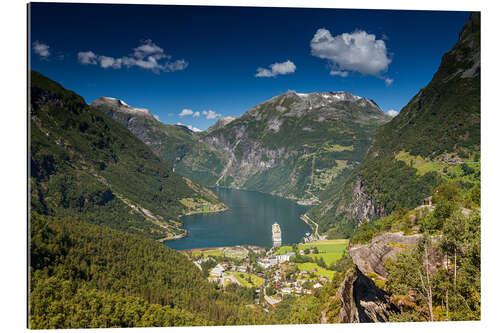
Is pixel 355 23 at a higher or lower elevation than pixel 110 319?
higher

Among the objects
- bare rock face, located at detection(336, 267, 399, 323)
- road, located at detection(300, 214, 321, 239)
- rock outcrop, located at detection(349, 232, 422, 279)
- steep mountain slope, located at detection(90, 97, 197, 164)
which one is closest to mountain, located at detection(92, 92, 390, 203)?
steep mountain slope, located at detection(90, 97, 197, 164)

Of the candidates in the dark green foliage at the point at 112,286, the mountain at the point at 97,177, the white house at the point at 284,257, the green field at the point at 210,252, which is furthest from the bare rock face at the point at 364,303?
the mountain at the point at 97,177

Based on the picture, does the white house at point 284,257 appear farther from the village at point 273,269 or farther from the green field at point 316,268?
the green field at point 316,268

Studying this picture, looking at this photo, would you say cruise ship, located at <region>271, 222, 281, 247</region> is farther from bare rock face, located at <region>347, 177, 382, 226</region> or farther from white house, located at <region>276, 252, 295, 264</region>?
bare rock face, located at <region>347, 177, 382, 226</region>

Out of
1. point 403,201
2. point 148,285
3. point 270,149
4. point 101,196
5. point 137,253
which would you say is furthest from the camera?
point 270,149

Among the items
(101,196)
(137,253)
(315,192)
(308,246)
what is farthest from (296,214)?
(137,253)

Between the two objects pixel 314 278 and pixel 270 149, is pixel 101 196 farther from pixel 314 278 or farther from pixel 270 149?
pixel 270 149
